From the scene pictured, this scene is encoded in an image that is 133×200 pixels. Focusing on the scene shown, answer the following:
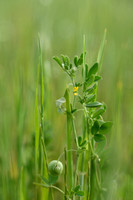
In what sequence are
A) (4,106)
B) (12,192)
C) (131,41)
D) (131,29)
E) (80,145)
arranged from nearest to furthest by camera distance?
(80,145)
(12,192)
(4,106)
(131,41)
(131,29)

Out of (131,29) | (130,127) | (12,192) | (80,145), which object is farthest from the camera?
(131,29)

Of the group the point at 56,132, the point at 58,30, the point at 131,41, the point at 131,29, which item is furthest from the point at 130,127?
the point at 58,30

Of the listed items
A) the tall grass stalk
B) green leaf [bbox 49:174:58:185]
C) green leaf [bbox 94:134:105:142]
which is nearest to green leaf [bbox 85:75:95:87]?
the tall grass stalk

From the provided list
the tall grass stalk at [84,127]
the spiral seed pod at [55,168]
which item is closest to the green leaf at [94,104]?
the tall grass stalk at [84,127]

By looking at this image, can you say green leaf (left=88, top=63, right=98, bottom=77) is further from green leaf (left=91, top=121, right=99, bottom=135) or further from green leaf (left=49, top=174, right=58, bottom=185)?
green leaf (left=49, top=174, right=58, bottom=185)

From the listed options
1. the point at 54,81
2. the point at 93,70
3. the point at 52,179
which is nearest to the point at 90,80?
the point at 93,70

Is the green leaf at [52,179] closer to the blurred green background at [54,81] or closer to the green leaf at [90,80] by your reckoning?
the blurred green background at [54,81]

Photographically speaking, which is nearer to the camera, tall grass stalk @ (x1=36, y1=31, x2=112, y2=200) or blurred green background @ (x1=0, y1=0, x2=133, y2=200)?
tall grass stalk @ (x1=36, y1=31, x2=112, y2=200)

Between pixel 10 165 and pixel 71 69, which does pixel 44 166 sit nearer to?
pixel 71 69

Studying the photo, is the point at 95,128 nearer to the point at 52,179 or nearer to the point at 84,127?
the point at 84,127
